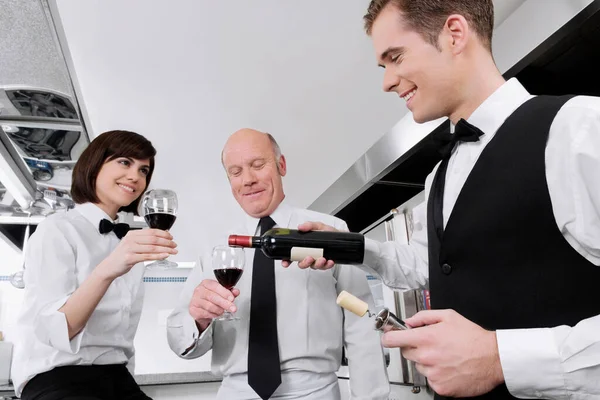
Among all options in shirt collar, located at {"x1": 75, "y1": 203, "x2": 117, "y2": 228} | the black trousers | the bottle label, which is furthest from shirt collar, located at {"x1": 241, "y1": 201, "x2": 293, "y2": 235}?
the black trousers

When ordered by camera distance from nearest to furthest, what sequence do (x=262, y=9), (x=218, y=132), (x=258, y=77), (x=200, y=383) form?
(x=262, y=9), (x=258, y=77), (x=218, y=132), (x=200, y=383)

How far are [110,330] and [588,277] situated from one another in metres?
1.44

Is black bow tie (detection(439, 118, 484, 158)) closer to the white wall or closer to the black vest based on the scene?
the black vest

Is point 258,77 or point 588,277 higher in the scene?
point 258,77

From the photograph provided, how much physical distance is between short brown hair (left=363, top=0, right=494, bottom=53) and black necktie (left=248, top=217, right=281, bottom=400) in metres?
0.89

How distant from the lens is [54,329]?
1391 millimetres

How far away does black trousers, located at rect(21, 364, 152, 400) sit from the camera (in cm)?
142

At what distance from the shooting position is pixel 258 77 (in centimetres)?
287

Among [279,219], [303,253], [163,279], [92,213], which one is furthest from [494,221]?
[163,279]

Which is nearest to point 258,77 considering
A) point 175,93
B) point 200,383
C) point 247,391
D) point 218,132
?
point 175,93

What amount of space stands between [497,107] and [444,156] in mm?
198

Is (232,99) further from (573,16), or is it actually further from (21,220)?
(21,220)

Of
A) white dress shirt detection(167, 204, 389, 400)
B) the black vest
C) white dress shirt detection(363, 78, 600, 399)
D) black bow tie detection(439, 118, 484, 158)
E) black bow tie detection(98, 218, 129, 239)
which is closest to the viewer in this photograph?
white dress shirt detection(363, 78, 600, 399)

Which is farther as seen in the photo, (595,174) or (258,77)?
(258,77)
